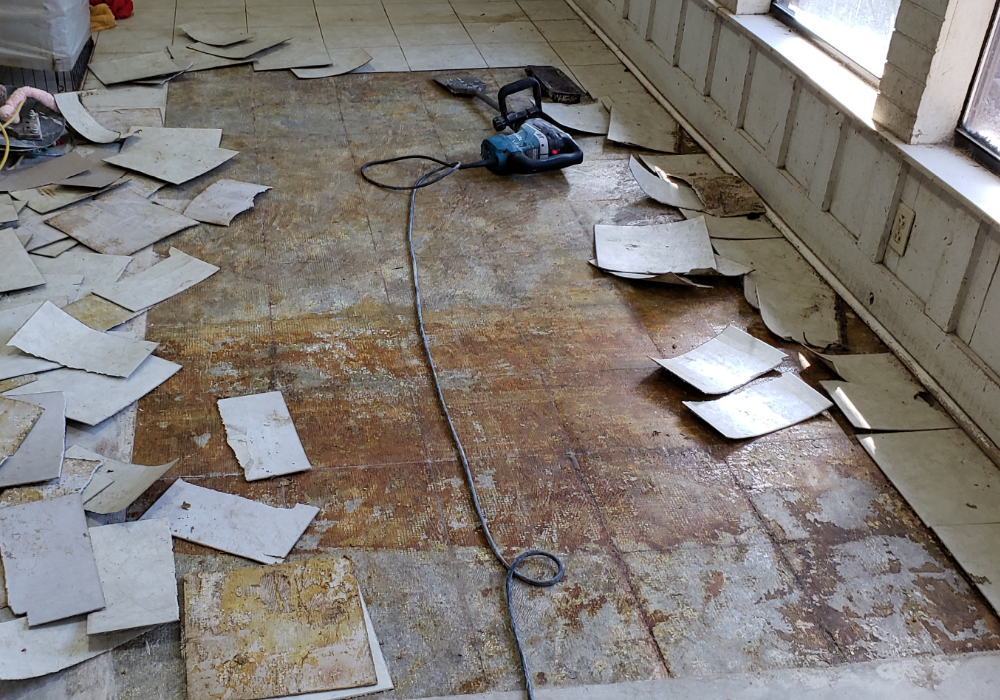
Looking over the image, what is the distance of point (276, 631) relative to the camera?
2037 millimetres

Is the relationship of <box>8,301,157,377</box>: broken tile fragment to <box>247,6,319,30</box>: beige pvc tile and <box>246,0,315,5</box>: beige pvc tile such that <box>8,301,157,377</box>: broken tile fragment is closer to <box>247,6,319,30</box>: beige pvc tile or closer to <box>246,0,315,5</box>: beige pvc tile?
<box>247,6,319,30</box>: beige pvc tile

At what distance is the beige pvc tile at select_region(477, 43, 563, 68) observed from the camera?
542cm

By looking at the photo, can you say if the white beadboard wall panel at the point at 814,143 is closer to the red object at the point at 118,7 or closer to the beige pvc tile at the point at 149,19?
the beige pvc tile at the point at 149,19

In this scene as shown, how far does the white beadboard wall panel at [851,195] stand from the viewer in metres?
2.70

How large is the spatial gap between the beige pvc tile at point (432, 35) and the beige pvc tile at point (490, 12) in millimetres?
212

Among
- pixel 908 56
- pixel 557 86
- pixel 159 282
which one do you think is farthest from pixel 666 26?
pixel 159 282

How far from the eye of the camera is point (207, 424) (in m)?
2.66

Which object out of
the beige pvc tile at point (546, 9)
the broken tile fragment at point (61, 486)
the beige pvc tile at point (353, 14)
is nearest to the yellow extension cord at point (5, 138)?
the broken tile fragment at point (61, 486)

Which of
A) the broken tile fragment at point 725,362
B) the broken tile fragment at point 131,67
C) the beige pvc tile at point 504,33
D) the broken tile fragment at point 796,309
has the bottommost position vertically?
the broken tile fragment at point 725,362

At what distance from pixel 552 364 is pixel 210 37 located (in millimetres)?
3744

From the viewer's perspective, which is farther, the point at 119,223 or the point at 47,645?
the point at 119,223

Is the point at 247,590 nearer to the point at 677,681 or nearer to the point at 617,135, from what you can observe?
the point at 677,681

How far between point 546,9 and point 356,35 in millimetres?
1452

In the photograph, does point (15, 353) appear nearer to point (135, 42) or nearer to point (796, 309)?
point (796, 309)
